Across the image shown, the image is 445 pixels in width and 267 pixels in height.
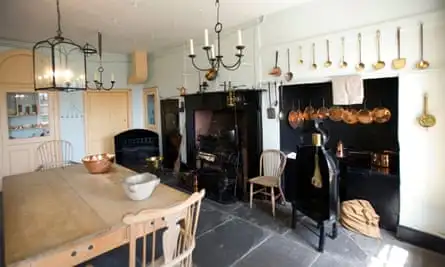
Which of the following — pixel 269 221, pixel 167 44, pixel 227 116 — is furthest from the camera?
pixel 167 44

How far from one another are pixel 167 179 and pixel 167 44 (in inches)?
96.2

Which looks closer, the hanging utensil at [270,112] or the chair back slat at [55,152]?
the hanging utensil at [270,112]

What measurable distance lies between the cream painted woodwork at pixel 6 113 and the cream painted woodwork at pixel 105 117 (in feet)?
2.92

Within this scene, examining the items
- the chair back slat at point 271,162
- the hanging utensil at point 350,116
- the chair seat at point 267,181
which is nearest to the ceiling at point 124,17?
the hanging utensil at point 350,116

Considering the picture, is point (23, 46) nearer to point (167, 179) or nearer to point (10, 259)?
point (167, 179)

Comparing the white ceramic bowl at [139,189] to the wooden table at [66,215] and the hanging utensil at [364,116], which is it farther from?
the hanging utensil at [364,116]

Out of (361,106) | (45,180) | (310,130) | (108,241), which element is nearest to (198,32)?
(310,130)

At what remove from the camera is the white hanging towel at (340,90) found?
2.81m

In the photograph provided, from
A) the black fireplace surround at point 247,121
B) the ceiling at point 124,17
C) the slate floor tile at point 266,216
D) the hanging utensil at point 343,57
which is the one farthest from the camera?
the black fireplace surround at point 247,121

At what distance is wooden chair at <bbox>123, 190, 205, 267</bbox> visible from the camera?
1.17 meters

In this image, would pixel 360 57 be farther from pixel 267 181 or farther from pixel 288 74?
pixel 267 181

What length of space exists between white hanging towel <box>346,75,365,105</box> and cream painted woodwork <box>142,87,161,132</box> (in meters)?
3.99

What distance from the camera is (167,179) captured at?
491 centimetres

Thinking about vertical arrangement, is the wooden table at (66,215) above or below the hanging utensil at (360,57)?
below
